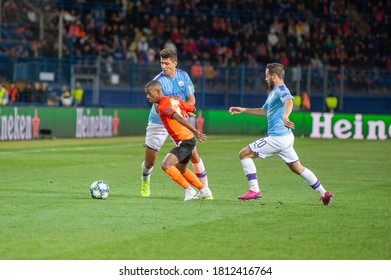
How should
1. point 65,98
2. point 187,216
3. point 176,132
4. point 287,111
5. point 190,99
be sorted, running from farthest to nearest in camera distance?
point 65,98
point 190,99
point 176,132
point 287,111
point 187,216

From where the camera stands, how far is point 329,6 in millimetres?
49125

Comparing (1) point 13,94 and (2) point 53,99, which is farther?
(2) point 53,99

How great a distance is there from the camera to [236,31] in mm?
46656

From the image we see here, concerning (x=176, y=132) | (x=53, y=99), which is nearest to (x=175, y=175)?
(x=176, y=132)

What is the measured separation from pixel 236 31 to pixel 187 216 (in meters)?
35.0

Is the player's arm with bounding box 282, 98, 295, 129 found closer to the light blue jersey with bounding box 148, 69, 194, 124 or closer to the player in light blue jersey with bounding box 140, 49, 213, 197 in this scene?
the player in light blue jersey with bounding box 140, 49, 213, 197

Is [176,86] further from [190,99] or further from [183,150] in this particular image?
[183,150]

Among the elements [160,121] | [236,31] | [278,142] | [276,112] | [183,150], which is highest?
[236,31]

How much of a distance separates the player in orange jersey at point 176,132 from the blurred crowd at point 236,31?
28.1m

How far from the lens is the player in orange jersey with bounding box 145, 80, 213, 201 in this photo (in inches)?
536

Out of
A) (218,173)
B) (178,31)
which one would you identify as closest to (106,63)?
(178,31)

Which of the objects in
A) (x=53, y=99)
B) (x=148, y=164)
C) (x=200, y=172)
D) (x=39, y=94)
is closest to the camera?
(x=200, y=172)

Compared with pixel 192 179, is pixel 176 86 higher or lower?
higher
